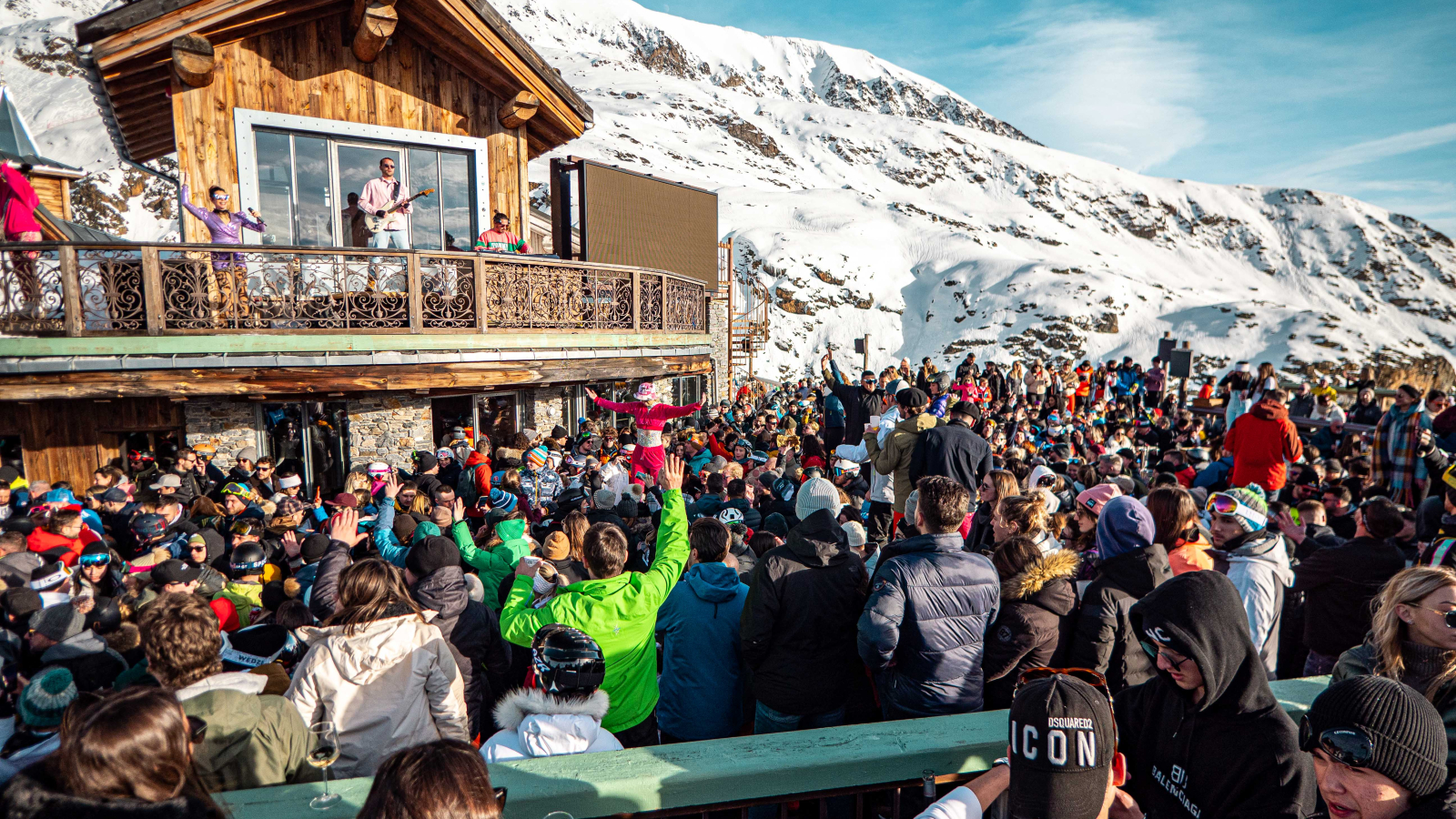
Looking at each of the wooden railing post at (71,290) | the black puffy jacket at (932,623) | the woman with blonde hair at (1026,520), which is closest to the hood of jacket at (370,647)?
the black puffy jacket at (932,623)

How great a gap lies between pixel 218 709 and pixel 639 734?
1755 mm

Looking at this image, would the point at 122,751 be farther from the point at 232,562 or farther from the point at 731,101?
the point at 731,101

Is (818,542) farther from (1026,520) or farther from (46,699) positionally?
(46,699)

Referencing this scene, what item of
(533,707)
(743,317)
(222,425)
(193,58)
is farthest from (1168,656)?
(743,317)

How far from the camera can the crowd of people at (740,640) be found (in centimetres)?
176

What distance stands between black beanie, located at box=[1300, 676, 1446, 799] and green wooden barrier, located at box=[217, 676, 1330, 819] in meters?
1.08

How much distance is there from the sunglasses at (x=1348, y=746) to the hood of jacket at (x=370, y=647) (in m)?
2.94

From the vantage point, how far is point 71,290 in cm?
801

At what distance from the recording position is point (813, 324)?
137 feet

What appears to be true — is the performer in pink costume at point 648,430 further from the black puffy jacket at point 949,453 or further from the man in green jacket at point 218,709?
the man in green jacket at point 218,709

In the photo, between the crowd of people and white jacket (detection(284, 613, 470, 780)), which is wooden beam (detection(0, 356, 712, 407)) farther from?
white jacket (detection(284, 613, 470, 780))

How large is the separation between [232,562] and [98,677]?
1.51 m

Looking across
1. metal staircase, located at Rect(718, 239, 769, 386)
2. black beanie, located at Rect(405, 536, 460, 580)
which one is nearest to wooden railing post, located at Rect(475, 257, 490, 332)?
black beanie, located at Rect(405, 536, 460, 580)

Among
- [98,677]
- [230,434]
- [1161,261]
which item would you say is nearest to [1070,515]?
[98,677]
